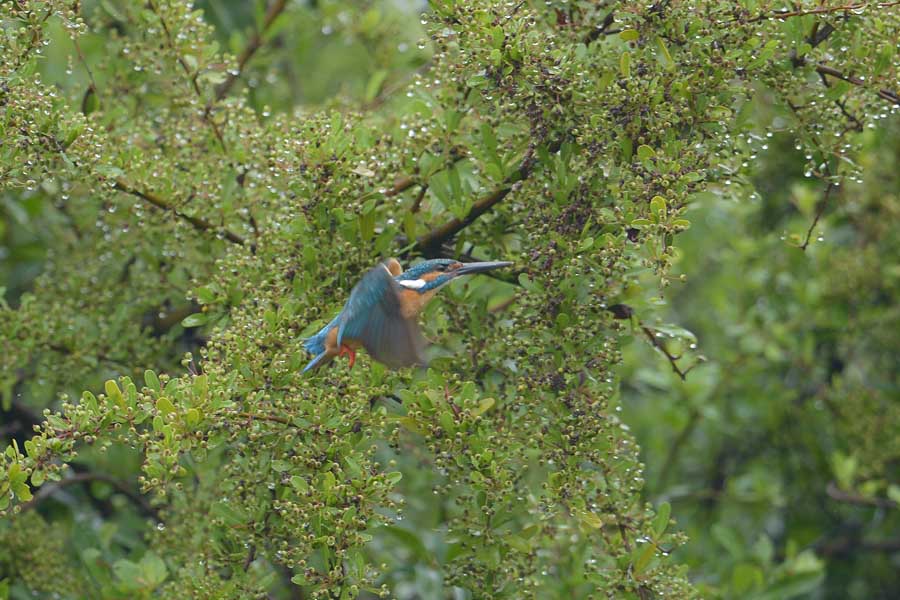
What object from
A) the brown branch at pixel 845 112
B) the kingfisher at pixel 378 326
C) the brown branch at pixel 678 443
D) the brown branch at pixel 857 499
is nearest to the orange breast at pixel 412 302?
the kingfisher at pixel 378 326

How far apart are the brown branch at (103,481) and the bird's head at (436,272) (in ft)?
4.28

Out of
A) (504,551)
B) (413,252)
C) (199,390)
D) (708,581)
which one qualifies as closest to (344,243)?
(413,252)

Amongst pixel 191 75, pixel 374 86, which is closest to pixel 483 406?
pixel 191 75

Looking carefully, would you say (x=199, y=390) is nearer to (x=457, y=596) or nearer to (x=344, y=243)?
(x=344, y=243)

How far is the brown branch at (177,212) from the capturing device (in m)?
2.47

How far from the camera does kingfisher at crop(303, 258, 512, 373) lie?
7.11ft

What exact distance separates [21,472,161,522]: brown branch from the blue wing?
128 centimetres

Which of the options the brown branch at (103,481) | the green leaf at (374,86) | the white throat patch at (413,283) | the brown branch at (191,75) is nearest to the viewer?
the white throat patch at (413,283)

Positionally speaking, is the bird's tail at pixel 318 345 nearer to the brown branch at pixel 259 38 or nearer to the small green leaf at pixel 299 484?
the small green leaf at pixel 299 484

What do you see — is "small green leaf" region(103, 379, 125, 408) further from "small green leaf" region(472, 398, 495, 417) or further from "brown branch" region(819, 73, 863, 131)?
"brown branch" region(819, 73, 863, 131)

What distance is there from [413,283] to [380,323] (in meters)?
0.18

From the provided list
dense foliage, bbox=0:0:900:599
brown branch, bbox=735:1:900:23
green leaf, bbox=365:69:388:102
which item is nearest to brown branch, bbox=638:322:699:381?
dense foliage, bbox=0:0:900:599

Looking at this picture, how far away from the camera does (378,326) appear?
2.16 meters

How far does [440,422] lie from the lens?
2125mm
